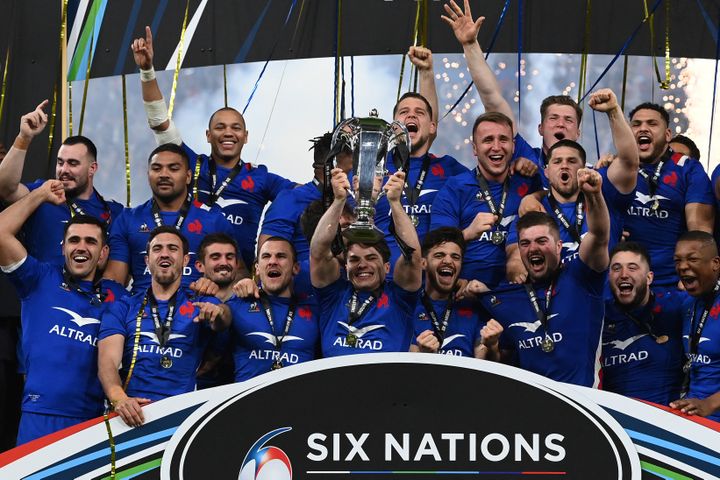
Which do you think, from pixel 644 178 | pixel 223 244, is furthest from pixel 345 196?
pixel 644 178

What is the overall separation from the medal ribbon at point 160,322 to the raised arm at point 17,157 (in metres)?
0.99

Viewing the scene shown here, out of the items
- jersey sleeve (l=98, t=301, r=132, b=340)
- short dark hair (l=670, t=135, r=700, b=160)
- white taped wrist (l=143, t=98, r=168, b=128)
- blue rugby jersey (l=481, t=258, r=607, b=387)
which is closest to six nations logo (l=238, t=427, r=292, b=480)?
jersey sleeve (l=98, t=301, r=132, b=340)

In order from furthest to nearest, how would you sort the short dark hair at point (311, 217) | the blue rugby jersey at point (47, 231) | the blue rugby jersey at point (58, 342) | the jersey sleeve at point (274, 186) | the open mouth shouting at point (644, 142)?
the jersey sleeve at point (274, 186) → the open mouth shouting at point (644, 142) → the blue rugby jersey at point (47, 231) → the short dark hair at point (311, 217) → the blue rugby jersey at point (58, 342)

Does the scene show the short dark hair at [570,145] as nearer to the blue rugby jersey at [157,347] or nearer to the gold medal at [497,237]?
the gold medal at [497,237]

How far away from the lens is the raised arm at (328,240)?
4.73 meters

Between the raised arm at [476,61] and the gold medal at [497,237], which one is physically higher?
the raised arm at [476,61]

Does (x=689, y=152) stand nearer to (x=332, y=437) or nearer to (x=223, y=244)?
(x=223, y=244)

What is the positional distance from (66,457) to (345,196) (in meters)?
1.33

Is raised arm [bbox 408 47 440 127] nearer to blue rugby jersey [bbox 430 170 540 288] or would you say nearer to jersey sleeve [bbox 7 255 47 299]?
blue rugby jersey [bbox 430 170 540 288]

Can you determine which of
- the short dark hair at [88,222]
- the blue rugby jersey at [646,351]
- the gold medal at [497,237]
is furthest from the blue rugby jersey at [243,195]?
the blue rugby jersey at [646,351]

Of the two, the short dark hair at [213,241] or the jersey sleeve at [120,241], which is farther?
the jersey sleeve at [120,241]

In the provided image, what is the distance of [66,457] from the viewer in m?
4.26

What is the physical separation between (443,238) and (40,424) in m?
1.74

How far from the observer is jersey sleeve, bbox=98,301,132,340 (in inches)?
201
